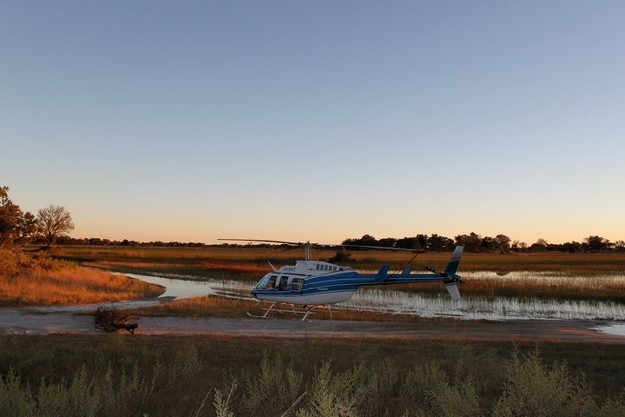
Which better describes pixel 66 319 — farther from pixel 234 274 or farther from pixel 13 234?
pixel 234 274

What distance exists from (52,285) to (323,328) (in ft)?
70.1

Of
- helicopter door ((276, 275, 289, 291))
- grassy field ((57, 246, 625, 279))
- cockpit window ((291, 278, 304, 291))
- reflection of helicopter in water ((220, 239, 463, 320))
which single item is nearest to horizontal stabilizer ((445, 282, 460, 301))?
reflection of helicopter in water ((220, 239, 463, 320))

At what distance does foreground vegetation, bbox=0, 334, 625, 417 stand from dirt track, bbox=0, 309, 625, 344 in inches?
131

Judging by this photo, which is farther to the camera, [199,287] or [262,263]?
[262,263]

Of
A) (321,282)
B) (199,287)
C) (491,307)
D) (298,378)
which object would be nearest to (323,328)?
(321,282)

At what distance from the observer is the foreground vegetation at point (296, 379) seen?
20.8 ft

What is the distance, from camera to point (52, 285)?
115 feet

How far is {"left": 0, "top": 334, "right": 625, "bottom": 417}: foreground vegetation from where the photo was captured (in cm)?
633

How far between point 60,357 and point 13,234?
127 ft

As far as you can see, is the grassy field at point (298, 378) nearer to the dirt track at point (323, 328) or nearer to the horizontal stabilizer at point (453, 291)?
the dirt track at point (323, 328)

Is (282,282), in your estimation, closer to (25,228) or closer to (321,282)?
(321,282)

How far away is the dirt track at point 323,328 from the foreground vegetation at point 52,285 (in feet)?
14.6

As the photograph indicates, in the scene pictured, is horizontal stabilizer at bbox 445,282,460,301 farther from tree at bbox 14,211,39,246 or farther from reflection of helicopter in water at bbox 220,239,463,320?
tree at bbox 14,211,39,246

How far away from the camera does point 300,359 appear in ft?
40.6
